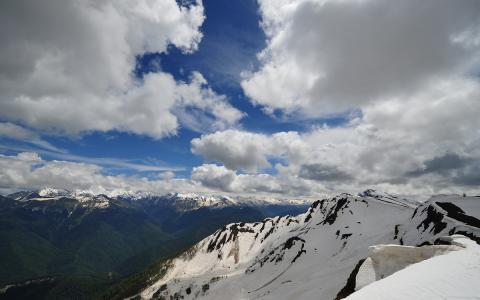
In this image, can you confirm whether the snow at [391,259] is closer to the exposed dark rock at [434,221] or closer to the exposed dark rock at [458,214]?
the exposed dark rock at [434,221]

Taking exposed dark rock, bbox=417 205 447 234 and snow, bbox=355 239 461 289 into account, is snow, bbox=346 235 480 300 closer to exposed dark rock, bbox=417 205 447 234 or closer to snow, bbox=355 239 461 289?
snow, bbox=355 239 461 289

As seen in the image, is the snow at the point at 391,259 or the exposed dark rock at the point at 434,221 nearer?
the snow at the point at 391,259

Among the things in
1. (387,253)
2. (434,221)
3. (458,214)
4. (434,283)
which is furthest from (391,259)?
(458,214)

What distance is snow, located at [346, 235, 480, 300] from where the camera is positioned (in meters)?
16.9

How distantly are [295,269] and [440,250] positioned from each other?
517ft

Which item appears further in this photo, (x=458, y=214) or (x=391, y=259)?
(x=458, y=214)

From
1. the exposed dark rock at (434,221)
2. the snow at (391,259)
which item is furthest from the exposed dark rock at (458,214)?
the snow at (391,259)

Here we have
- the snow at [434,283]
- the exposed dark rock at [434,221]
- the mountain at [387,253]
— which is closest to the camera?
the snow at [434,283]

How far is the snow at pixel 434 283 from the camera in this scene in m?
16.9

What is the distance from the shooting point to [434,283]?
1859cm

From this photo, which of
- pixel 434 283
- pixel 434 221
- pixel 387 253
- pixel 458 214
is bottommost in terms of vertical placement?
pixel 434 283

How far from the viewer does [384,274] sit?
2984cm

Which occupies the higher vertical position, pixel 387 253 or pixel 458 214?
pixel 458 214

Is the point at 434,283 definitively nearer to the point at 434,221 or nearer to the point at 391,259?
the point at 391,259
